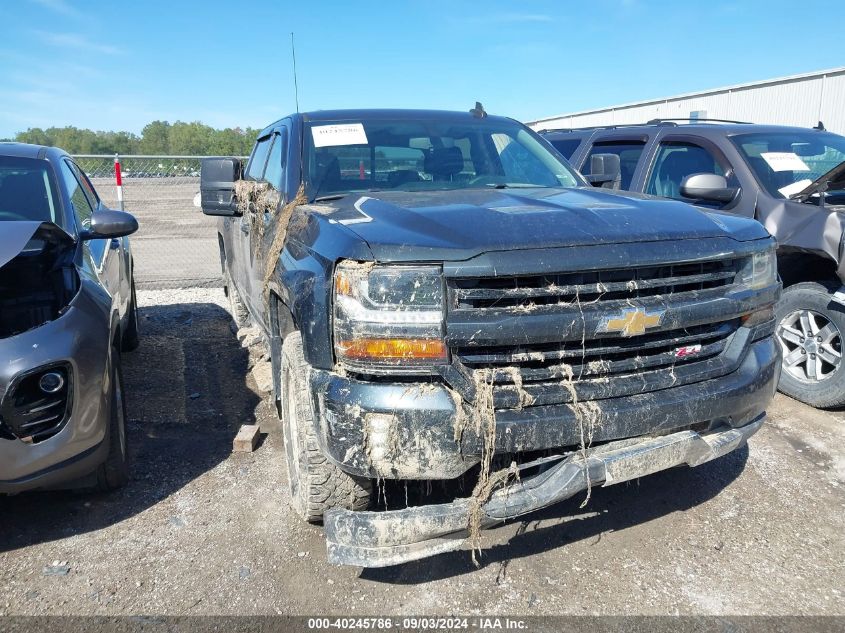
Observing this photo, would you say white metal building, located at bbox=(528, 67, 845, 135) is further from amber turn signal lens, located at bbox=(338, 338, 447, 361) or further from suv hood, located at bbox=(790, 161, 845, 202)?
amber turn signal lens, located at bbox=(338, 338, 447, 361)

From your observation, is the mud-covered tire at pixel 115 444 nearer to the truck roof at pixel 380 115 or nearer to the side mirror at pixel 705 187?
the truck roof at pixel 380 115

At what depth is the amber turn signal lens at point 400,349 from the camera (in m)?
2.21

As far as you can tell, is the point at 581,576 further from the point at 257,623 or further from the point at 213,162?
the point at 213,162

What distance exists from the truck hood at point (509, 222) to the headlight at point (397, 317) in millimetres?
72

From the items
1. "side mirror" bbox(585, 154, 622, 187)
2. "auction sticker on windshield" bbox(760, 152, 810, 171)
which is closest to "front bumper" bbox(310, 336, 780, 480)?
"side mirror" bbox(585, 154, 622, 187)

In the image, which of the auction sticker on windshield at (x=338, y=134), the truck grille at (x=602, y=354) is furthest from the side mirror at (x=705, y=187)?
the auction sticker on windshield at (x=338, y=134)

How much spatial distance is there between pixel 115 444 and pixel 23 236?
1.08 meters

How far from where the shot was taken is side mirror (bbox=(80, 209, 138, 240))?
3.59m

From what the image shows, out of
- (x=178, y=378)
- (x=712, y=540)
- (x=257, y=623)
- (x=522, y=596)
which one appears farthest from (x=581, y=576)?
(x=178, y=378)

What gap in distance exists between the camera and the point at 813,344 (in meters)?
4.54

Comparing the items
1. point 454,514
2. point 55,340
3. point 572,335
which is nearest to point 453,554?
point 454,514

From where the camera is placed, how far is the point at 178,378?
17.0ft

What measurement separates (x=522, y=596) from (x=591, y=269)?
51.0 inches

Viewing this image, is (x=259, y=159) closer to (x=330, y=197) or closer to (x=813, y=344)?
(x=330, y=197)
